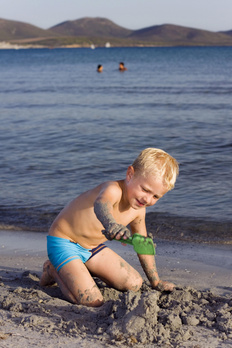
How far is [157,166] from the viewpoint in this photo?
3025 mm

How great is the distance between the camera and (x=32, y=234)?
490 cm

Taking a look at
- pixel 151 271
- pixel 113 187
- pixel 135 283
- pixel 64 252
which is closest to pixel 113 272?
pixel 135 283

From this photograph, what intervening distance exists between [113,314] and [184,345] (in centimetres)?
44

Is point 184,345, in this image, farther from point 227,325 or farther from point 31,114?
point 31,114

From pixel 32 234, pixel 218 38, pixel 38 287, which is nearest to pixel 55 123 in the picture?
pixel 32 234

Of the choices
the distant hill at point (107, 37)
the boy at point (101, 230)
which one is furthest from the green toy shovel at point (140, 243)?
the distant hill at point (107, 37)

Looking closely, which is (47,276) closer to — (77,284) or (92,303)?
(77,284)

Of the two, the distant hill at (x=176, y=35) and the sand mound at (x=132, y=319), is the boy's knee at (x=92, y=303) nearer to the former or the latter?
the sand mound at (x=132, y=319)

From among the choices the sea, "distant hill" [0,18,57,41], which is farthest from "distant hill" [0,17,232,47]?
the sea

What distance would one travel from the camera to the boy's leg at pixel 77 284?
3.12 metres

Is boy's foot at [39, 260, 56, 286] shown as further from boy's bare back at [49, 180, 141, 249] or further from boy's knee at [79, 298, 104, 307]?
boy's knee at [79, 298, 104, 307]

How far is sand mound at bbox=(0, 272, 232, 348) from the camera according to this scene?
2506 millimetres

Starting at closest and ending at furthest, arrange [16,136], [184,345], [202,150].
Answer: [184,345] → [202,150] → [16,136]

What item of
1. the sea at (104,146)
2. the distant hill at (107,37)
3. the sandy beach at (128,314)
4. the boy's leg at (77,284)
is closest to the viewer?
the sandy beach at (128,314)
